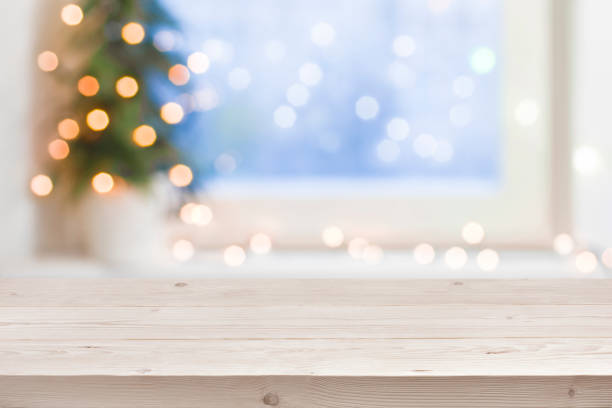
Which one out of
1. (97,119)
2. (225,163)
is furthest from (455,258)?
(97,119)

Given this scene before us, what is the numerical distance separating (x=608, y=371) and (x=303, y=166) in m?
0.86

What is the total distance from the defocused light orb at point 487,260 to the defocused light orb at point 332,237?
273 millimetres

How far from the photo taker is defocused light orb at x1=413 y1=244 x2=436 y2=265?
3.74ft

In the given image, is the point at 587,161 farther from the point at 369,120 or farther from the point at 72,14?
the point at 72,14

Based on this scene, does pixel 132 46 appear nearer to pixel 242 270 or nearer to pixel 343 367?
pixel 242 270

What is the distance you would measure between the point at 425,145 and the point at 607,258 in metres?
0.40

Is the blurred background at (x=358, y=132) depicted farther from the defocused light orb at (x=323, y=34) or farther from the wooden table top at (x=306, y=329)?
the wooden table top at (x=306, y=329)

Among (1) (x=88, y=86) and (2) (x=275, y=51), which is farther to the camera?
(2) (x=275, y=51)

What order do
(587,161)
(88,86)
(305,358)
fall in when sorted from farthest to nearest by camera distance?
(587,161), (88,86), (305,358)

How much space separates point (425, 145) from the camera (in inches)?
48.5

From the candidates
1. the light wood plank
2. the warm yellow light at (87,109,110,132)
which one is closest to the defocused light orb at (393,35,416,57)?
the warm yellow light at (87,109,110,132)

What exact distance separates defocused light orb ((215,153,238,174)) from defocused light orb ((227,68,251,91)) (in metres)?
0.14

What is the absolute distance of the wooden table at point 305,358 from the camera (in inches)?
17.0

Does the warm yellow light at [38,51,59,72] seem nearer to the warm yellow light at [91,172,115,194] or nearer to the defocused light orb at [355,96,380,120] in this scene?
the warm yellow light at [91,172,115,194]
